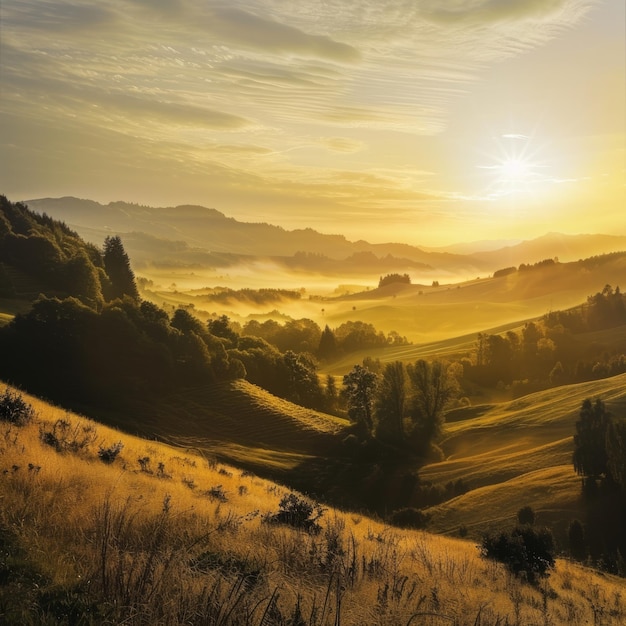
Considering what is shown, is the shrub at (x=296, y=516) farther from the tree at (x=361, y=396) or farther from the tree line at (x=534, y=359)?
the tree line at (x=534, y=359)

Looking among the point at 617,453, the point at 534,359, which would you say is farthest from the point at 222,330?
the point at 534,359

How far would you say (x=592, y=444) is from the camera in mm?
70875

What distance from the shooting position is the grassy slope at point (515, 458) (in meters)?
60.0

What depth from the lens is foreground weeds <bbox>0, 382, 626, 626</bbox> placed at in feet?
24.8

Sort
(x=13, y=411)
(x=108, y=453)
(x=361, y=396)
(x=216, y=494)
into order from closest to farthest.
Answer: (x=13, y=411) < (x=216, y=494) < (x=108, y=453) < (x=361, y=396)

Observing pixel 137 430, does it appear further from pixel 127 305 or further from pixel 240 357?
pixel 240 357

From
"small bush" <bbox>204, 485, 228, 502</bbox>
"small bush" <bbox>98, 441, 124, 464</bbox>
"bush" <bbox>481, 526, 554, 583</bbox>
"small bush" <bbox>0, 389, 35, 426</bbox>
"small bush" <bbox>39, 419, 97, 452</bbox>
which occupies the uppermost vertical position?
"small bush" <bbox>0, 389, 35, 426</bbox>

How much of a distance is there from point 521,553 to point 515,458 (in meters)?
63.5

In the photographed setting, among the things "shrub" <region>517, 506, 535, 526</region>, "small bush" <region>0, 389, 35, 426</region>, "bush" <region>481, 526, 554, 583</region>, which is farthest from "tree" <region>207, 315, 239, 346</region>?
"small bush" <region>0, 389, 35, 426</region>

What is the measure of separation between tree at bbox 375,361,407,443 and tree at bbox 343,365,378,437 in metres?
2.87

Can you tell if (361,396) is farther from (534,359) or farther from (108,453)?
(534,359)

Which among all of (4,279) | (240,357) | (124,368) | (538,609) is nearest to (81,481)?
(538,609)

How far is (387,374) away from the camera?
100062mm

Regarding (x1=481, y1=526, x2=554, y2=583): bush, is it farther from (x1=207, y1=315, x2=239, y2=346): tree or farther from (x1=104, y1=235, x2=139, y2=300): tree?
(x1=104, y1=235, x2=139, y2=300): tree
